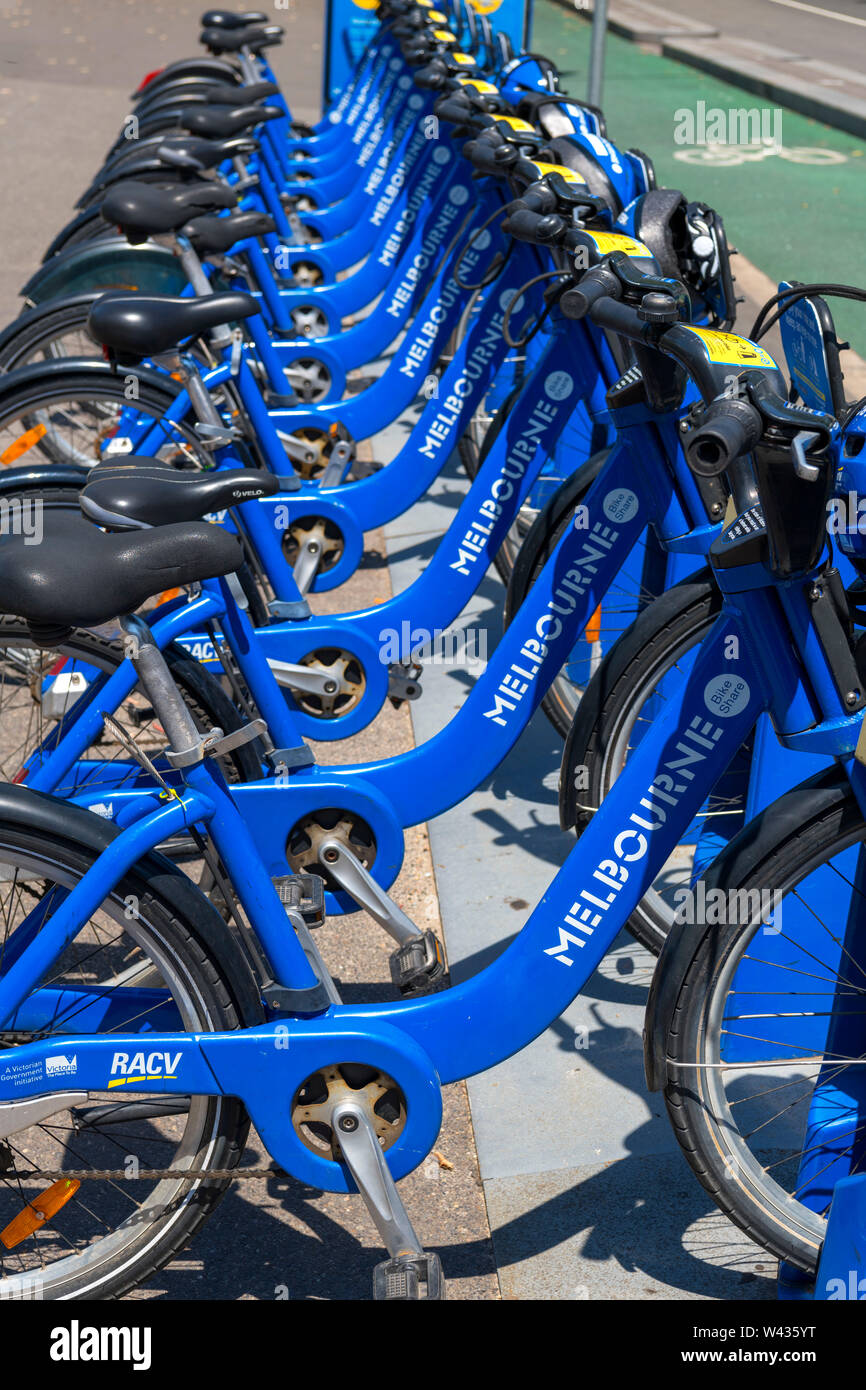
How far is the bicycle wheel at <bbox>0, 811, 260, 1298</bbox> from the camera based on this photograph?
2.01 metres

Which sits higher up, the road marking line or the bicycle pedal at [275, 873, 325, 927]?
the road marking line

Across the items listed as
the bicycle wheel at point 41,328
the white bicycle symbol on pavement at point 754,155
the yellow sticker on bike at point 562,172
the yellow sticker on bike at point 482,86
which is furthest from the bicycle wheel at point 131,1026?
the white bicycle symbol on pavement at point 754,155

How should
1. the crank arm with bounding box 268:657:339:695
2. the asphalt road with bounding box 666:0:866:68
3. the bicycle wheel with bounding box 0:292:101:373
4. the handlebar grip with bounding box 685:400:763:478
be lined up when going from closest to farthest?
the handlebar grip with bounding box 685:400:763:478 < the crank arm with bounding box 268:657:339:695 < the bicycle wheel with bounding box 0:292:101:373 < the asphalt road with bounding box 666:0:866:68

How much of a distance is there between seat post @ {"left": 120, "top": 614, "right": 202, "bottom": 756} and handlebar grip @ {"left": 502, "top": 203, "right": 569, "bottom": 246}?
127 centimetres

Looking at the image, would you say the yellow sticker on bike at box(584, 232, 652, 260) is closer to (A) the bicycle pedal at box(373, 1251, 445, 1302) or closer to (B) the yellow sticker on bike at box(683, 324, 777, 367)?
(B) the yellow sticker on bike at box(683, 324, 777, 367)

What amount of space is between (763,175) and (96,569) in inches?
377

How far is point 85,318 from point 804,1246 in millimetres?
3414

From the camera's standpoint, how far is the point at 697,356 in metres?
1.86

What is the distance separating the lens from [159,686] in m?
1.95

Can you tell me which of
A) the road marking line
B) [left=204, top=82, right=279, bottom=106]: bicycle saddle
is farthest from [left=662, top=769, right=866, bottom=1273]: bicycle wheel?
the road marking line
